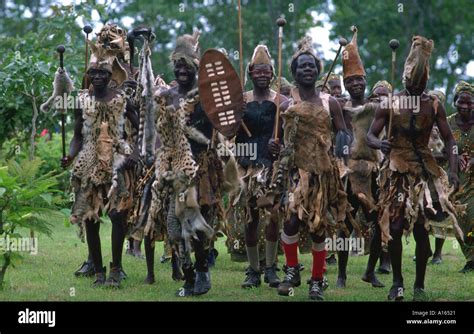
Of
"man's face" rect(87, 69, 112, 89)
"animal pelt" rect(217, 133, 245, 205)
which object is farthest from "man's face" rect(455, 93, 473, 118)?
"man's face" rect(87, 69, 112, 89)

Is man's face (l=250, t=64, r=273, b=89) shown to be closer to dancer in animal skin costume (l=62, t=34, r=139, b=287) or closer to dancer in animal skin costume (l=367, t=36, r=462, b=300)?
dancer in animal skin costume (l=62, t=34, r=139, b=287)

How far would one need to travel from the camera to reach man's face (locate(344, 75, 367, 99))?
11008mm

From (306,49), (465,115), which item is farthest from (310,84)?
(465,115)

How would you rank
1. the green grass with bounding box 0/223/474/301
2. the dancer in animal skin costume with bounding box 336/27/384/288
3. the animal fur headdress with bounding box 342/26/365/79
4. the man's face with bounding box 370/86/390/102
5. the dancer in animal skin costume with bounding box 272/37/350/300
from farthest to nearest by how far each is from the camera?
the man's face with bounding box 370/86/390/102 → the animal fur headdress with bounding box 342/26/365/79 → the dancer in animal skin costume with bounding box 336/27/384/288 → the green grass with bounding box 0/223/474/301 → the dancer in animal skin costume with bounding box 272/37/350/300

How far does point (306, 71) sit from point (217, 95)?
2.70 feet

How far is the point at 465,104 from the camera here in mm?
11898

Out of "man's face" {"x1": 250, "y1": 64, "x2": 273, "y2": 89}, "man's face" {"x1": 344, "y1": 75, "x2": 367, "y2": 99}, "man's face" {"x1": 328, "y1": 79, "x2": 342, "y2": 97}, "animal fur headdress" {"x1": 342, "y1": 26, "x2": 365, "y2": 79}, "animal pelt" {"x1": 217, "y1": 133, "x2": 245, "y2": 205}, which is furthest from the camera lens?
"man's face" {"x1": 328, "y1": 79, "x2": 342, "y2": 97}

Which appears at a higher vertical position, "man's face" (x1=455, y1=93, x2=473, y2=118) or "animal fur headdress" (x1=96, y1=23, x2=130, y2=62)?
"animal fur headdress" (x1=96, y1=23, x2=130, y2=62)

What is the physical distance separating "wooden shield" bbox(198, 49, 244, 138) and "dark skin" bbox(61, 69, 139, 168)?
1137mm

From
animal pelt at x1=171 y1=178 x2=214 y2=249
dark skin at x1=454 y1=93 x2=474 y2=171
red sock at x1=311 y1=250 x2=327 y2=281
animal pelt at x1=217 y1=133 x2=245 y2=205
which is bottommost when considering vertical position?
red sock at x1=311 y1=250 x2=327 y2=281

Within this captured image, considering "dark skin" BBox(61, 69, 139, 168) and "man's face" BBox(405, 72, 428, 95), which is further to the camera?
"dark skin" BBox(61, 69, 139, 168)

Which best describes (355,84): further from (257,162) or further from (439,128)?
(439,128)

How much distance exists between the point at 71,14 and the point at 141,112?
10.0m
